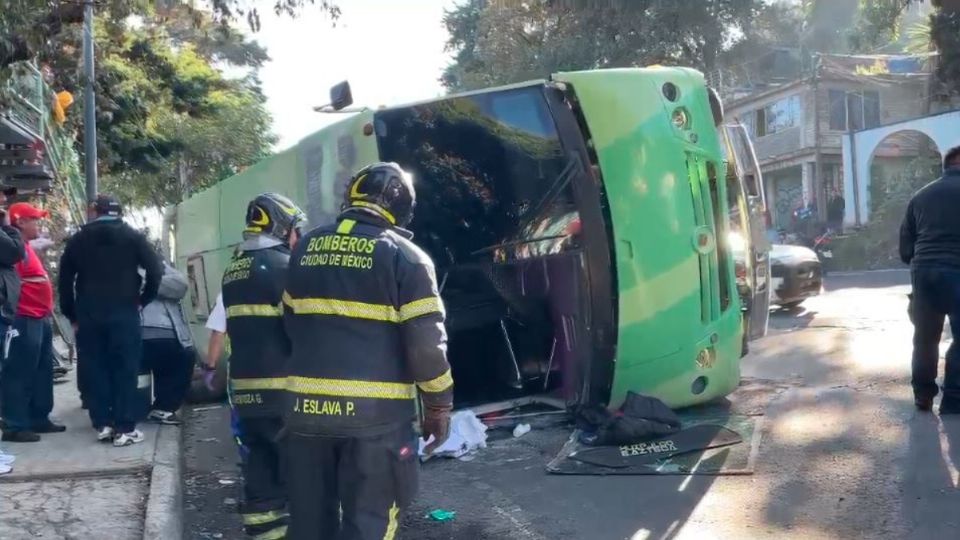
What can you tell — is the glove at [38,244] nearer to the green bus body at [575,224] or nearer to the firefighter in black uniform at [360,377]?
the green bus body at [575,224]

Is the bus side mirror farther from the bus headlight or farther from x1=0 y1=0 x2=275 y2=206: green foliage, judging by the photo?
the bus headlight

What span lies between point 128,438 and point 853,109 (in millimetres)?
33755

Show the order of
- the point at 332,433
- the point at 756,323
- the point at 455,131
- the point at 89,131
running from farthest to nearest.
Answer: the point at 89,131
the point at 756,323
the point at 455,131
the point at 332,433

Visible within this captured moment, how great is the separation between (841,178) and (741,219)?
3061cm

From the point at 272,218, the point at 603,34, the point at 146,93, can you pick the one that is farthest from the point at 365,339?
the point at 603,34

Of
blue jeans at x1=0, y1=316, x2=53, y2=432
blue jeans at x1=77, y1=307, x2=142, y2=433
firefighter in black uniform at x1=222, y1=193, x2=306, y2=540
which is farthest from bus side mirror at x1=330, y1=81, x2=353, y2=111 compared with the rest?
firefighter in black uniform at x1=222, y1=193, x2=306, y2=540

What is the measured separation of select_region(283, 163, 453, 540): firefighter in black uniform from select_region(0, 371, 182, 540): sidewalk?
1.73m

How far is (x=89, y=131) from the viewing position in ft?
43.9

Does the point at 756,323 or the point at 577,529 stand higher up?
the point at 756,323

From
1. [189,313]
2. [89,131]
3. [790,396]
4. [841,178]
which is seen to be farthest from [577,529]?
[841,178]

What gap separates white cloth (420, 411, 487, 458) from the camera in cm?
656

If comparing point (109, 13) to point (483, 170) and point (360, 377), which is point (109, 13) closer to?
point (483, 170)

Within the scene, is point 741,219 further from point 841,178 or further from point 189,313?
point 841,178

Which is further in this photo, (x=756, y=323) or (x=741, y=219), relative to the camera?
(x=756, y=323)
